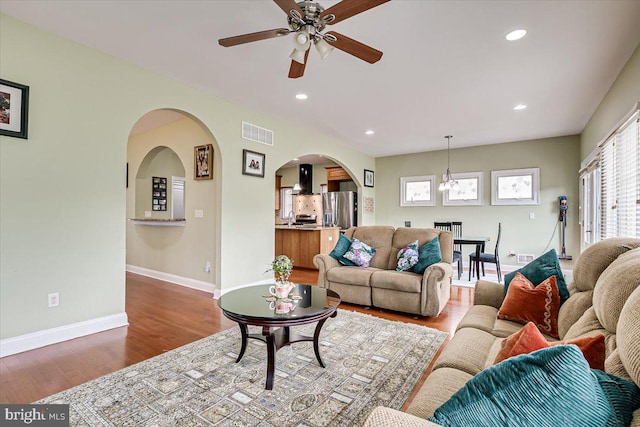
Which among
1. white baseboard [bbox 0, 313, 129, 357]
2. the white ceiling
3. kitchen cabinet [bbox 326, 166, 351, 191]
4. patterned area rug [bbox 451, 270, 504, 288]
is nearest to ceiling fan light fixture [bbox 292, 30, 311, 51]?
the white ceiling

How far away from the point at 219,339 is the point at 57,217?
1.77 metres

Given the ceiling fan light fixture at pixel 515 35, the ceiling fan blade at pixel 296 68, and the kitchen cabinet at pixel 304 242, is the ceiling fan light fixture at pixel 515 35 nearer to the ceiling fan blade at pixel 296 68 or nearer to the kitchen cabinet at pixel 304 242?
the ceiling fan blade at pixel 296 68

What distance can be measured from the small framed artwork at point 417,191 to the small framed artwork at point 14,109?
6.89m

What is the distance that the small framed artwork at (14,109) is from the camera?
2.46 meters

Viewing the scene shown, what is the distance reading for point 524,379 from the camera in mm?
696

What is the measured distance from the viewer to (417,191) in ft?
25.1

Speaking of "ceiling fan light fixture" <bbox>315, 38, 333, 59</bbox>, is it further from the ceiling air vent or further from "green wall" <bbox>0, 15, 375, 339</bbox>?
the ceiling air vent

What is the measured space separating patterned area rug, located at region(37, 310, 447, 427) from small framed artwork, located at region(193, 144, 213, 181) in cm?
257

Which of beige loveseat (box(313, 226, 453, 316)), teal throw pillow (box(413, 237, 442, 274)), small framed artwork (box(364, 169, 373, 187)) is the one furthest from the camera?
small framed artwork (box(364, 169, 373, 187))

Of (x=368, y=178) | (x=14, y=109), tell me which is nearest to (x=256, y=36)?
(x=14, y=109)

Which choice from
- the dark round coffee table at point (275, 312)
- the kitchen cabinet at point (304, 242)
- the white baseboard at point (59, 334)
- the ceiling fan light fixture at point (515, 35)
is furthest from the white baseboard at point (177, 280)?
the ceiling fan light fixture at point (515, 35)

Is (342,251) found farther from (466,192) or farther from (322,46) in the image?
(466,192)

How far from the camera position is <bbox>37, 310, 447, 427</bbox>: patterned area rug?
1699 millimetres

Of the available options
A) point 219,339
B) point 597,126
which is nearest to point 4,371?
point 219,339
